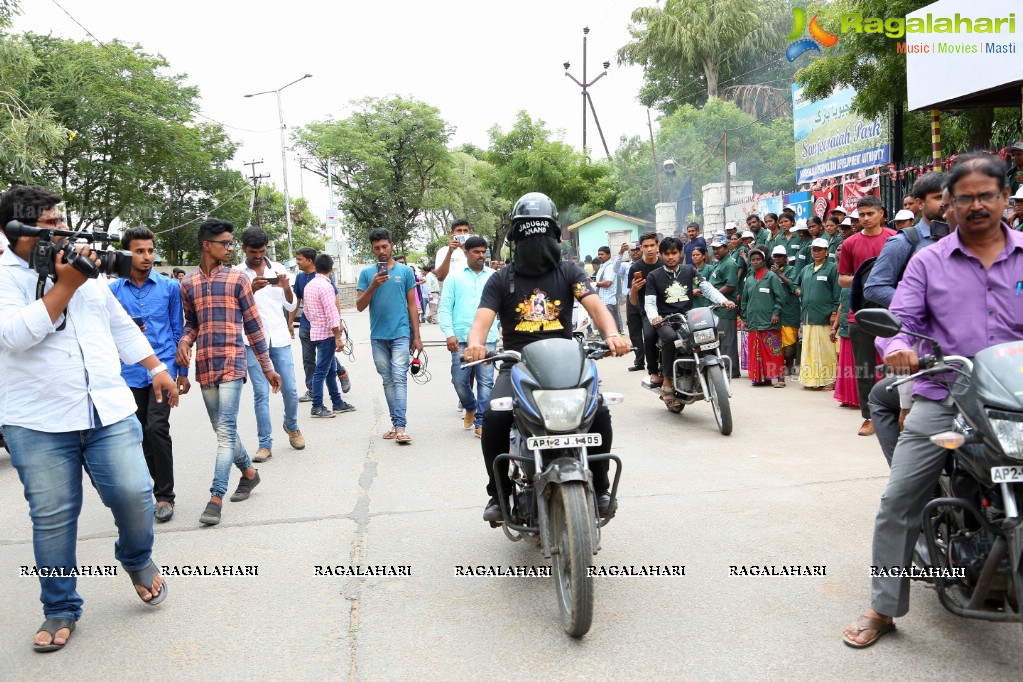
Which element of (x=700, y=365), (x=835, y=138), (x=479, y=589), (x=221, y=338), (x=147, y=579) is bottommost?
(x=479, y=589)

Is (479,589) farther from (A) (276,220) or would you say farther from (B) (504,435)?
(A) (276,220)

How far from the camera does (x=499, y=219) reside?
6219 centimetres

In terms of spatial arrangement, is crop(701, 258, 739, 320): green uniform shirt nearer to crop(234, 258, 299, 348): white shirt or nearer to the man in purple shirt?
crop(234, 258, 299, 348): white shirt

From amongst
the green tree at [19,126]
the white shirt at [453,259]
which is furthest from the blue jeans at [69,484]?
the green tree at [19,126]

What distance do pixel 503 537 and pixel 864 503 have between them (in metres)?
2.24

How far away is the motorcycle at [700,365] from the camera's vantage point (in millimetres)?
7824

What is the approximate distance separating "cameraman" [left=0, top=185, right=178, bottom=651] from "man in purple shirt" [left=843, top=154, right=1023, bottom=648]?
3274 millimetres

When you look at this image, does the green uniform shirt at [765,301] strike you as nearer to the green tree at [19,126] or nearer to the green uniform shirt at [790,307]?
the green uniform shirt at [790,307]

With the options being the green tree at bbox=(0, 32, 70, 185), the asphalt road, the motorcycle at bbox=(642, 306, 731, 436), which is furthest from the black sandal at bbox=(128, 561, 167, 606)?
the green tree at bbox=(0, 32, 70, 185)

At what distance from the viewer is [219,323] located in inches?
241

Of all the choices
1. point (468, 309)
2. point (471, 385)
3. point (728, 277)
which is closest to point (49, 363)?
point (468, 309)

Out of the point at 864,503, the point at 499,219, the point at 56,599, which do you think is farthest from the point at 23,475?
the point at 499,219

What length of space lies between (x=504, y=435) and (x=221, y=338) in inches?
101

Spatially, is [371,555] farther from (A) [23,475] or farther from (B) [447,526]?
(A) [23,475]
